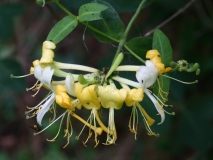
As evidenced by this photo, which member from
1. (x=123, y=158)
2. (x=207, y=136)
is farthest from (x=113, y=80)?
(x=123, y=158)

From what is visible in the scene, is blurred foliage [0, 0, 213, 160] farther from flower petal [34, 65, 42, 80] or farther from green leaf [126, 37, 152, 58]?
flower petal [34, 65, 42, 80]

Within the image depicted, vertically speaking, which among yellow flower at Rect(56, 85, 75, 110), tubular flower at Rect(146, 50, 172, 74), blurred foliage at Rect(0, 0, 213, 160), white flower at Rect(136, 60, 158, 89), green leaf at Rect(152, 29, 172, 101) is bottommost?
yellow flower at Rect(56, 85, 75, 110)

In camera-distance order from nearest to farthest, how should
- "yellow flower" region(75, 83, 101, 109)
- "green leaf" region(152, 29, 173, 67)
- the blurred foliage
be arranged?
"yellow flower" region(75, 83, 101, 109) < "green leaf" region(152, 29, 173, 67) < the blurred foliage

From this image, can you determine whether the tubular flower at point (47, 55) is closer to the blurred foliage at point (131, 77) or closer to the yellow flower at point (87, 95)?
the yellow flower at point (87, 95)

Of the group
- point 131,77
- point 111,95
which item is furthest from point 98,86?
point 131,77

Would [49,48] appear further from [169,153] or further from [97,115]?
[169,153]

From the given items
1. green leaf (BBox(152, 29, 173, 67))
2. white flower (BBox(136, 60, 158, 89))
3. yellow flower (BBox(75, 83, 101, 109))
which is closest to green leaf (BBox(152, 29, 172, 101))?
green leaf (BBox(152, 29, 173, 67))
